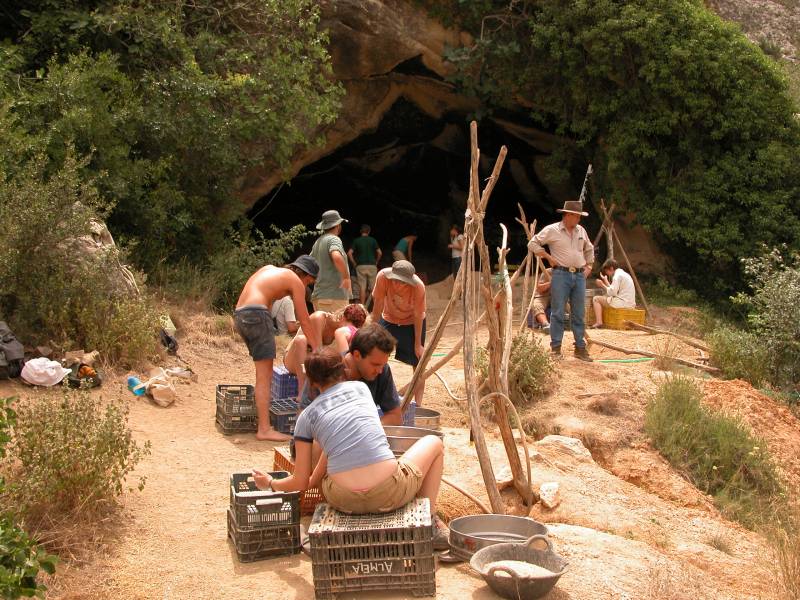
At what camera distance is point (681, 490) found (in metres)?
6.89

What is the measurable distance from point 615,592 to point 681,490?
10.2ft

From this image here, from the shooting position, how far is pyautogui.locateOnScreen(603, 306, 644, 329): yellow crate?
11602mm

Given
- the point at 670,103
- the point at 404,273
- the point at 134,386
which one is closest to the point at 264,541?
the point at 404,273

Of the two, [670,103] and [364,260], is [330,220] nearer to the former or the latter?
[364,260]

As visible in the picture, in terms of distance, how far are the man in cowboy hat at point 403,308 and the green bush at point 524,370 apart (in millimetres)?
1394

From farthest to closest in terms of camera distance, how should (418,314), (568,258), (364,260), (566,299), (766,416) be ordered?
(364,260), (566,299), (568,258), (766,416), (418,314)

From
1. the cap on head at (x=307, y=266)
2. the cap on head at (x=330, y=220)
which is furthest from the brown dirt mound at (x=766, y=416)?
the cap on head at (x=307, y=266)

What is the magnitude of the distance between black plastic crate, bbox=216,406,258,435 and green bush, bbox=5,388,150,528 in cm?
171

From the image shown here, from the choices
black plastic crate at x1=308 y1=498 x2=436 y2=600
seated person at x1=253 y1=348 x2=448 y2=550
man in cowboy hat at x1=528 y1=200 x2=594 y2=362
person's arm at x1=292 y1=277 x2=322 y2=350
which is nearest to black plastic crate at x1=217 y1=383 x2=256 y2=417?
person's arm at x1=292 y1=277 x2=322 y2=350

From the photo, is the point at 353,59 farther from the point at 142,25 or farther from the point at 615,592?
the point at 615,592

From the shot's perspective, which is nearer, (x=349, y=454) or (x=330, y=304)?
(x=349, y=454)

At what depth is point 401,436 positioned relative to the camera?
4.95 meters

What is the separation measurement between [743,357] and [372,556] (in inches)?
295

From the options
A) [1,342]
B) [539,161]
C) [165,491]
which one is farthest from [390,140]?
[165,491]
